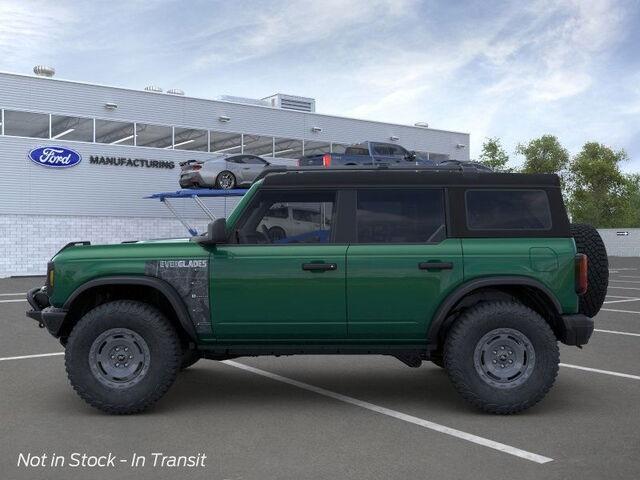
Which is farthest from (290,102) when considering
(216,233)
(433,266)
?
(433,266)

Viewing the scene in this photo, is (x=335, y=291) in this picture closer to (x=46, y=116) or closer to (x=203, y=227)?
(x=46, y=116)

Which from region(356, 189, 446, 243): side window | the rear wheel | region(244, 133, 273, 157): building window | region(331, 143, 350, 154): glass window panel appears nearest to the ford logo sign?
the rear wheel

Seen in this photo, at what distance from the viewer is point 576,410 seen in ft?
19.2

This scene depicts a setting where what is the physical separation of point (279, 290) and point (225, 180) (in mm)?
19922

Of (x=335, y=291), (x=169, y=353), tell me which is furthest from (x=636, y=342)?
(x=169, y=353)

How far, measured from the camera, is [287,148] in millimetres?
35562

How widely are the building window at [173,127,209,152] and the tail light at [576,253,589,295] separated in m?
28.0

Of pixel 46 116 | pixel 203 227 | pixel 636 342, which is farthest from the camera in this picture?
pixel 203 227

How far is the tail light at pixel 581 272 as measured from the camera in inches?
229

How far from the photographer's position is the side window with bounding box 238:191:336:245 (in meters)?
5.93

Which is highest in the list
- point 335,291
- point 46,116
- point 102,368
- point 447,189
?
point 46,116

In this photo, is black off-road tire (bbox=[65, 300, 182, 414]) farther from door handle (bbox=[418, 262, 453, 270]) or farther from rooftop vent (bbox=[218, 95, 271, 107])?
rooftop vent (bbox=[218, 95, 271, 107])

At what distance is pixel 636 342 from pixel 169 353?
6.65m

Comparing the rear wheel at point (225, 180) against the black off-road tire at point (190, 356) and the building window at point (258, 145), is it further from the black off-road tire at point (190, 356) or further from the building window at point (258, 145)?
the black off-road tire at point (190, 356)
